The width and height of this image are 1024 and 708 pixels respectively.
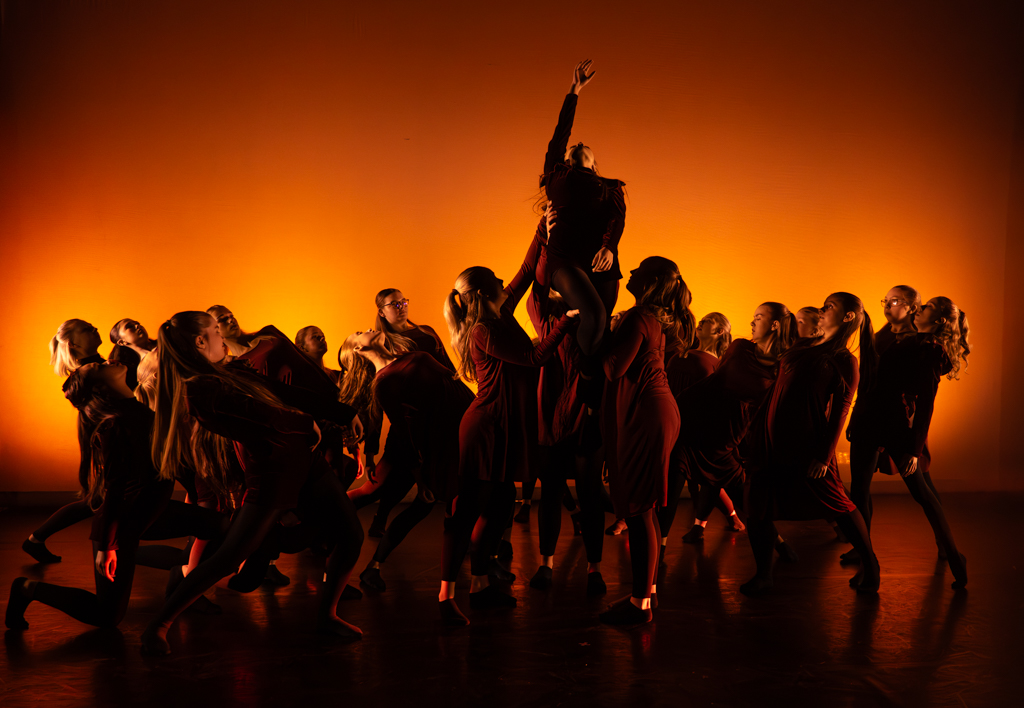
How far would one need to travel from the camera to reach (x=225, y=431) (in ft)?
9.24

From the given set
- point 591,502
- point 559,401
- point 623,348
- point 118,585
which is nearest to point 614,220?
point 623,348

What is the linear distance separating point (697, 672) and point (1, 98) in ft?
22.3

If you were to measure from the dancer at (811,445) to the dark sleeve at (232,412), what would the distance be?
2.33 metres

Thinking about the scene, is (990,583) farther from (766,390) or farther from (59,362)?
(59,362)

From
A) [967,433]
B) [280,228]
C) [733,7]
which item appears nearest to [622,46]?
[733,7]

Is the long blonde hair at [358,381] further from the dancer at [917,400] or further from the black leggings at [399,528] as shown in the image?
the dancer at [917,400]

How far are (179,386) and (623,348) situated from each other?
1.74m

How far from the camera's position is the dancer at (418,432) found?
3796 millimetres

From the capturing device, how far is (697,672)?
9.35 ft

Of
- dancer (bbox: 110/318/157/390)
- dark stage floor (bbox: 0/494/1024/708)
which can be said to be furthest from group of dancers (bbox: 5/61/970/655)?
dancer (bbox: 110/318/157/390)

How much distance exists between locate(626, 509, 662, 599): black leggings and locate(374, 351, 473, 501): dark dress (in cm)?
90

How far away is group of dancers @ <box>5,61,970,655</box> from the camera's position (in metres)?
2.96

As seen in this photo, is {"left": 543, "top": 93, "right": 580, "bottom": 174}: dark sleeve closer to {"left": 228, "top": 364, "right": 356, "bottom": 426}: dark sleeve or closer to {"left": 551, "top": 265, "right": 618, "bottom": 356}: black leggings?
{"left": 551, "top": 265, "right": 618, "bottom": 356}: black leggings

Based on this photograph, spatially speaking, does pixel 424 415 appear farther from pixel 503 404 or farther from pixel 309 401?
pixel 309 401
